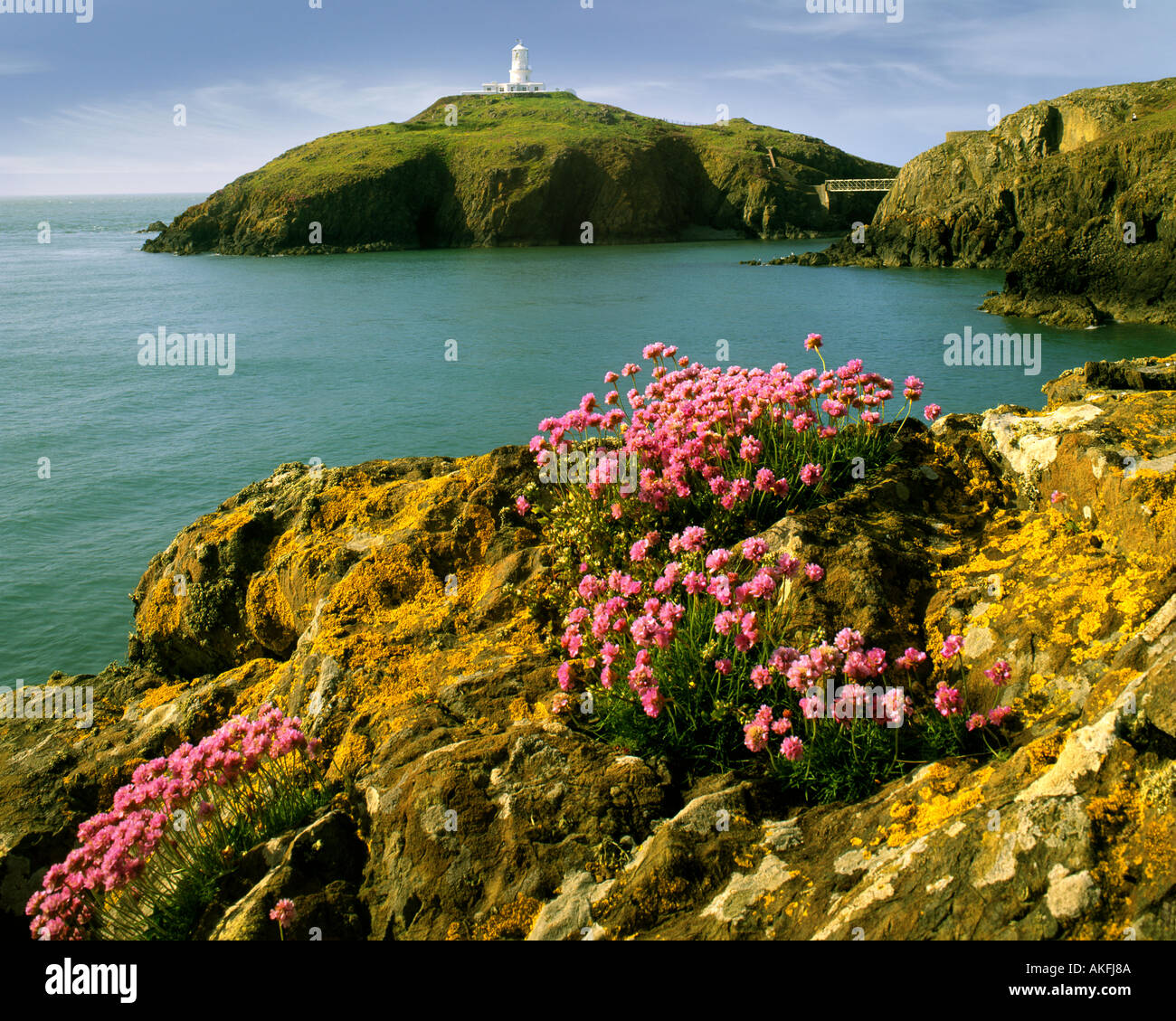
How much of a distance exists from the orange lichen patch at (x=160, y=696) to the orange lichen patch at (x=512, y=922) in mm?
3792

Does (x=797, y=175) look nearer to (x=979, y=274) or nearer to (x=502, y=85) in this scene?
(x=979, y=274)

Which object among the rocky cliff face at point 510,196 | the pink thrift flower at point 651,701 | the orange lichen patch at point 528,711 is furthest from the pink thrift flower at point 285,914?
the rocky cliff face at point 510,196

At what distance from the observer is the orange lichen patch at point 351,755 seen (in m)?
4.21

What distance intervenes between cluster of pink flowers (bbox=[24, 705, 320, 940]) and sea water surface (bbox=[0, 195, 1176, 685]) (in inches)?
308

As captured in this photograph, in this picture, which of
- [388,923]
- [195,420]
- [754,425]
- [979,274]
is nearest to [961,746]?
[388,923]

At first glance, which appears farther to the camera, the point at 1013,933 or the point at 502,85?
the point at 502,85

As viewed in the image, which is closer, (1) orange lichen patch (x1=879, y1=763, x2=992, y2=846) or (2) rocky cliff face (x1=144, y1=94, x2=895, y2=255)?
(1) orange lichen patch (x1=879, y1=763, x2=992, y2=846)

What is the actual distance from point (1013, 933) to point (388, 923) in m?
2.37

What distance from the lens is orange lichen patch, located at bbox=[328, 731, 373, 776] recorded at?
13.8 feet

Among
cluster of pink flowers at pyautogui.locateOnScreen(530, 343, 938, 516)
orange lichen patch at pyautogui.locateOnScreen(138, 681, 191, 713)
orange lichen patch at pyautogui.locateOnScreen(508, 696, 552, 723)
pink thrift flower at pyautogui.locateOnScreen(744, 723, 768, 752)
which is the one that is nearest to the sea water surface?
orange lichen patch at pyautogui.locateOnScreen(138, 681, 191, 713)

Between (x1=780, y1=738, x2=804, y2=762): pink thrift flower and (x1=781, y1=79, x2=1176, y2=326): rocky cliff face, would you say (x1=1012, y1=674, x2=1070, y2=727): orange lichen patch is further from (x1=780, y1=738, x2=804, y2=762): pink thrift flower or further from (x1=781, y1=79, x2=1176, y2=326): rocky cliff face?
(x1=781, y1=79, x2=1176, y2=326): rocky cliff face

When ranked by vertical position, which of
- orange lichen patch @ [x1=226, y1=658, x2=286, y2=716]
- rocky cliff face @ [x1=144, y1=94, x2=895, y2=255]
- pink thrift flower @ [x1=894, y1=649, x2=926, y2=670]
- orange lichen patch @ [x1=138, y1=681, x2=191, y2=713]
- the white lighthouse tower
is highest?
the white lighthouse tower

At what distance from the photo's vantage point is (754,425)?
589 centimetres

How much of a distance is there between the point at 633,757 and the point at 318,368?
31387 millimetres
